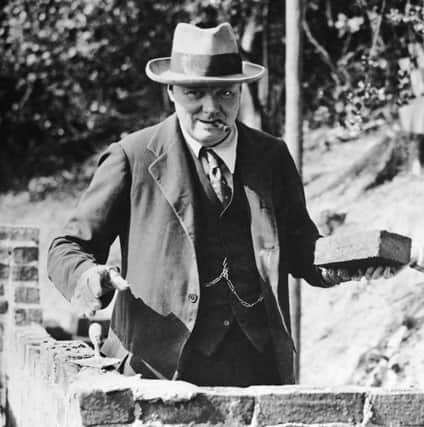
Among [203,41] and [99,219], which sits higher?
[203,41]

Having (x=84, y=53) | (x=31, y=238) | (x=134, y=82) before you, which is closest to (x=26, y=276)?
(x=31, y=238)

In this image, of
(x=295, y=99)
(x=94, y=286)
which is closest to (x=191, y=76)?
(x=94, y=286)

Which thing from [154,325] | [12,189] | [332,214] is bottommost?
[12,189]

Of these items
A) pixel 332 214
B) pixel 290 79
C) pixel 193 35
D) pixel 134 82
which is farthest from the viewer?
pixel 134 82

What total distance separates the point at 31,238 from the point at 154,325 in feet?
9.84

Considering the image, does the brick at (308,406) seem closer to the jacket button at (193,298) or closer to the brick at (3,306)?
the jacket button at (193,298)

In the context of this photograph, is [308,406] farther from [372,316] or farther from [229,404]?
[372,316]

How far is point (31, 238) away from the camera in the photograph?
681 cm

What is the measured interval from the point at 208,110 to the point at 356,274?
81 cm

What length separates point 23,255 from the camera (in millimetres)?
6590

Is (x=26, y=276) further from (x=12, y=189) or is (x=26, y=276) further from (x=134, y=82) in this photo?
(x=12, y=189)

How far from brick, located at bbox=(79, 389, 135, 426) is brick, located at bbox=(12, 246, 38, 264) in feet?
11.9

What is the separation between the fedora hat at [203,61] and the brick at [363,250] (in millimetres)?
679

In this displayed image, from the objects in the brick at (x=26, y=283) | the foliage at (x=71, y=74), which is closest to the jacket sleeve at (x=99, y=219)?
the brick at (x=26, y=283)
